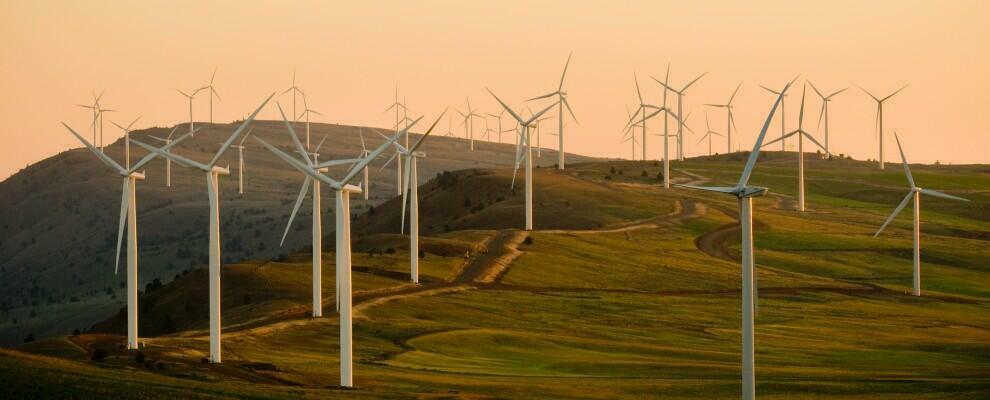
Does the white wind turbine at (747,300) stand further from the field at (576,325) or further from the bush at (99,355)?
the bush at (99,355)

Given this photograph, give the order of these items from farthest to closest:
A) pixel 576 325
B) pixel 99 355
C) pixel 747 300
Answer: pixel 576 325 → pixel 99 355 → pixel 747 300

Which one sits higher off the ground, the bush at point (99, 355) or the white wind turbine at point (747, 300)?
the white wind turbine at point (747, 300)

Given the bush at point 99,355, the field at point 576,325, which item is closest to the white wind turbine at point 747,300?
the field at point 576,325

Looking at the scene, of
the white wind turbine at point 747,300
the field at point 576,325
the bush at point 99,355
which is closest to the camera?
the white wind turbine at point 747,300

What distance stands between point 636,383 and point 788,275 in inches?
3327

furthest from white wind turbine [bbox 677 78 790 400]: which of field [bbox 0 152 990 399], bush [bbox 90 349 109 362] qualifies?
bush [bbox 90 349 109 362]

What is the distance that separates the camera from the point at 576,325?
12325 cm

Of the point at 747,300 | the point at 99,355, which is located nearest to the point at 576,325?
the point at 99,355

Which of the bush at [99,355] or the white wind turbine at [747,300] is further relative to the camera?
the bush at [99,355]

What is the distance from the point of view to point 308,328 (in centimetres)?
11262

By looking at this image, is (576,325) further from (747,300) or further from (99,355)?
(747,300)

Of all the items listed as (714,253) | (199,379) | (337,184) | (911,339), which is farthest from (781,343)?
(714,253)

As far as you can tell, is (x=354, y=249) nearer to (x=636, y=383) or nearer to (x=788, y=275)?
(x=788, y=275)

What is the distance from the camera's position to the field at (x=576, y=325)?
268 ft
